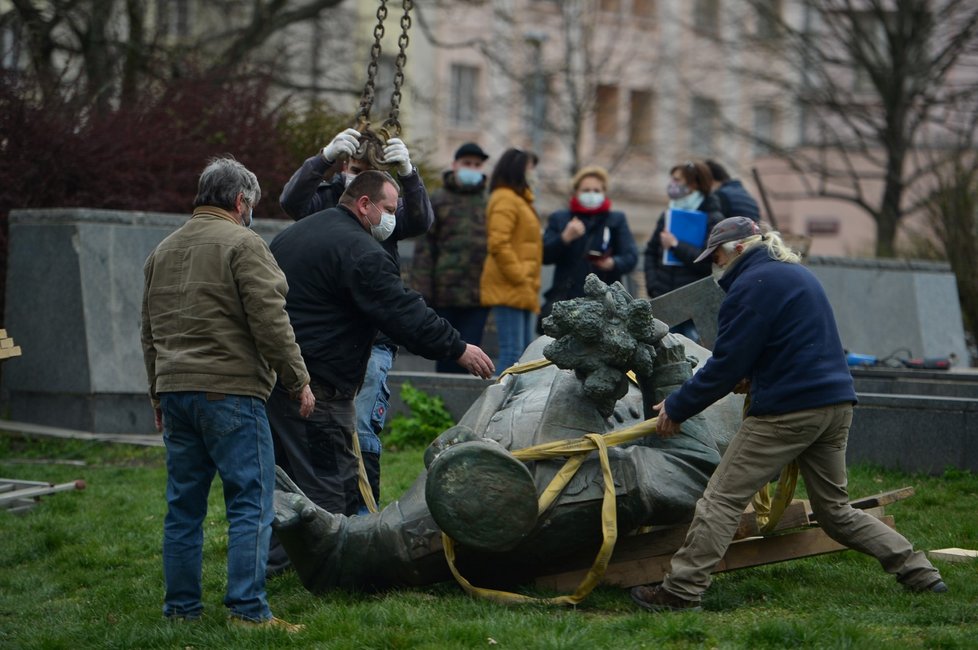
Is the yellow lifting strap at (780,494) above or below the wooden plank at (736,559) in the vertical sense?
above

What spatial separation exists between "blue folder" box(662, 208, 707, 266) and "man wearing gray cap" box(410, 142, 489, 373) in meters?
1.45

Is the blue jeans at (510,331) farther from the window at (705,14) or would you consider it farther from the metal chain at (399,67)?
the window at (705,14)

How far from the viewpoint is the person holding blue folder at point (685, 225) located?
1160 cm

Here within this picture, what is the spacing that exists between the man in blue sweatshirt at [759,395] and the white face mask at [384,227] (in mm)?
1841

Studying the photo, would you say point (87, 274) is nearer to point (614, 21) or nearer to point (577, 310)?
point (577, 310)

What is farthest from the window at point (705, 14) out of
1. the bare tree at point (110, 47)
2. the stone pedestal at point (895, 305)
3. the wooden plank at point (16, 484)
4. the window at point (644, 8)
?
the wooden plank at point (16, 484)

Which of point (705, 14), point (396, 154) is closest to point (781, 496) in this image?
point (396, 154)

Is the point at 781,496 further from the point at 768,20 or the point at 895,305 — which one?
the point at 768,20

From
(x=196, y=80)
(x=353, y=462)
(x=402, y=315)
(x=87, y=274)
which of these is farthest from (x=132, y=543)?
(x=196, y=80)

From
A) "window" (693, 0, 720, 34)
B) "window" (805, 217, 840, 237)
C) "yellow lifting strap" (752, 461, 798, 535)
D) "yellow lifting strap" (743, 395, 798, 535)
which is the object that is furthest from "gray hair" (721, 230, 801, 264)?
"window" (805, 217, 840, 237)

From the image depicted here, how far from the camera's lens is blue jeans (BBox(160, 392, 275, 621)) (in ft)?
20.3

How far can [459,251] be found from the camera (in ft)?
39.0

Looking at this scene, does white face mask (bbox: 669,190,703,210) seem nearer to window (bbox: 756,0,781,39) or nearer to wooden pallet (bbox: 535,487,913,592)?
wooden pallet (bbox: 535,487,913,592)

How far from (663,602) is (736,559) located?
547 millimetres
